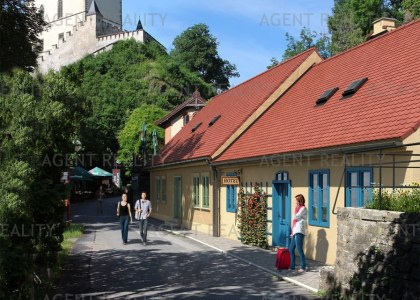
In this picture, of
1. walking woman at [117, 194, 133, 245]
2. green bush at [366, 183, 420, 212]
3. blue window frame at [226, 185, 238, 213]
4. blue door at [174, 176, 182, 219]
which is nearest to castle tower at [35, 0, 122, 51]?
blue door at [174, 176, 182, 219]

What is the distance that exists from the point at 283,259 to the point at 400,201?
4.35 meters

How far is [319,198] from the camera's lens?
44.2 ft

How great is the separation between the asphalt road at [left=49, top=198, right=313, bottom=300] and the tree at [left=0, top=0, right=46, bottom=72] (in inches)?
→ 270

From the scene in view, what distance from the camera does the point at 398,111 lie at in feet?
37.9

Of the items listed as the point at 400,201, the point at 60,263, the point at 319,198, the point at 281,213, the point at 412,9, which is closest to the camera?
the point at 400,201

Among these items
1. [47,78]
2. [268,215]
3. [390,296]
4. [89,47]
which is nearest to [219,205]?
[268,215]

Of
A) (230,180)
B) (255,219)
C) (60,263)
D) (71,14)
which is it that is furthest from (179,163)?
(71,14)

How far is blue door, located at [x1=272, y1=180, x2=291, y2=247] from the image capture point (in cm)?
1527

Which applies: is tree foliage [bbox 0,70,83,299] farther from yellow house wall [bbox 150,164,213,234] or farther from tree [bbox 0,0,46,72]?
yellow house wall [bbox 150,164,213,234]

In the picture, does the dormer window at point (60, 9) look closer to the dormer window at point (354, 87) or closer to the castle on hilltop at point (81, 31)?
the castle on hilltop at point (81, 31)

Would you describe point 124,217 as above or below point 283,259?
above

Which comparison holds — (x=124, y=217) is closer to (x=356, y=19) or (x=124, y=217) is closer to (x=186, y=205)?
(x=186, y=205)

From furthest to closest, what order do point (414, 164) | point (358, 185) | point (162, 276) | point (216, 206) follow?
point (216, 206)
point (358, 185)
point (162, 276)
point (414, 164)

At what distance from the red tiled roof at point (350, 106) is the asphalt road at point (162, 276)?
3.52 metres
